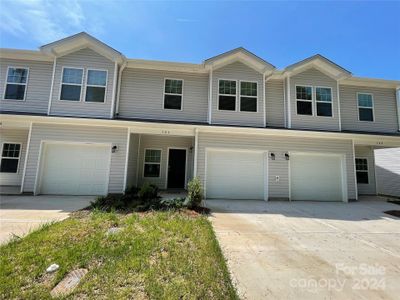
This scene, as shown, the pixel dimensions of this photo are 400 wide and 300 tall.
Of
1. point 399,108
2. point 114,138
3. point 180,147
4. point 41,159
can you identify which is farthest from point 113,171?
point 399,108

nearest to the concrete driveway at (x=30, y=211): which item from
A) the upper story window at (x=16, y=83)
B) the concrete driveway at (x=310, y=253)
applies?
the concrete driveway at (x=310, y=253)

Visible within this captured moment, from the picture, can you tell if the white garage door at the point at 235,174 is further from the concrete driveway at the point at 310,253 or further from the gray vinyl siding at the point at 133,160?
the gray vinyl siding at the point at 133,160

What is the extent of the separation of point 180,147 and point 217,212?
601 centimetres

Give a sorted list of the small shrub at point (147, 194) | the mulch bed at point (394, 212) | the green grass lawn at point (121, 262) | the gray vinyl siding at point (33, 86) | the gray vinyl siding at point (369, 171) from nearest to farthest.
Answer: the green grass lawn at point (121, 262) < the mulch bed at point (394, 212) < the small shrub at point (147, 194) < the gray vinyl siding at point (33, 86) < the gray vinyl siding at point (369, 171)

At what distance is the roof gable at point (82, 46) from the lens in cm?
1036

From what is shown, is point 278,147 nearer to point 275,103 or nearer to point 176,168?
point 275,103

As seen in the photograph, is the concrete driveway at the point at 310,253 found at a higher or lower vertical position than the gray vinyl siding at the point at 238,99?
lower

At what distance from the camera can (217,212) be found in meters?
7.64

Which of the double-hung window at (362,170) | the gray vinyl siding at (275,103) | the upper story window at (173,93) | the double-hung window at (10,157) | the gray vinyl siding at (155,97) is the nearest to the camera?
the double-hung window at (10,157)

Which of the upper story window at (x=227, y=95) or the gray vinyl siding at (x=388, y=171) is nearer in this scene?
the upper story window at (x=227, y=95)

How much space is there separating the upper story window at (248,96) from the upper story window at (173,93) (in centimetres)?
312

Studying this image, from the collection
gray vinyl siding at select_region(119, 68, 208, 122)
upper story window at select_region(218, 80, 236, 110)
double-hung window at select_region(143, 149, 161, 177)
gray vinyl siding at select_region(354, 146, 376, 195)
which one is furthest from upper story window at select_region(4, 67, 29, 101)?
gray vinyl siding at select_region(354, 146, 376, 195)

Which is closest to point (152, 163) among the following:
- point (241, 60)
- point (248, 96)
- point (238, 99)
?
point (238, 99)

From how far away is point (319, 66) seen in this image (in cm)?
1167
